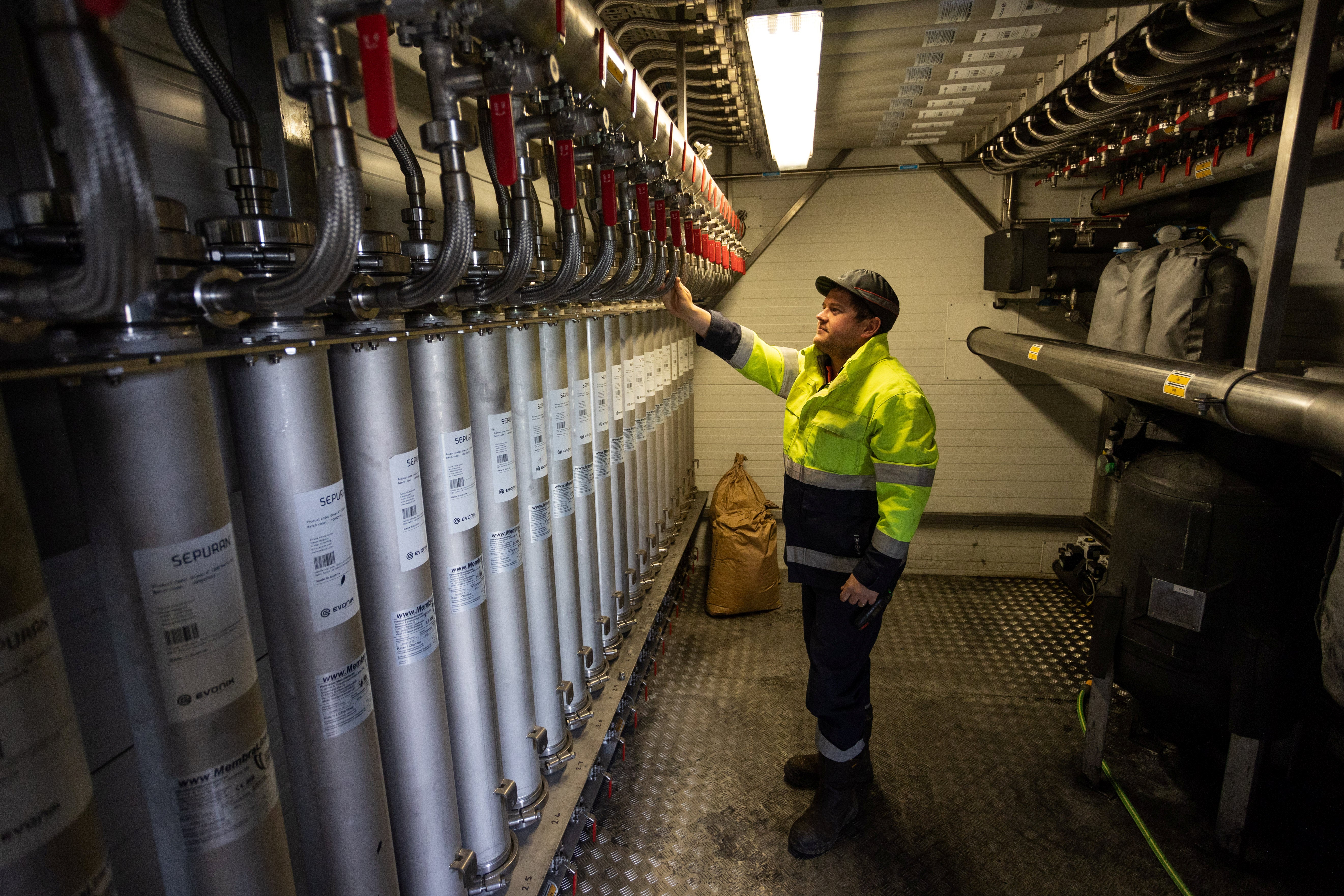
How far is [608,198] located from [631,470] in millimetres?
1141

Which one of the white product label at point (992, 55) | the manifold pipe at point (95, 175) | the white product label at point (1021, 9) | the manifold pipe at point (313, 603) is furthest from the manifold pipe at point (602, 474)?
the white product label at point (992, 55)

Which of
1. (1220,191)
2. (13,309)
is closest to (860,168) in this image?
(1220,191)

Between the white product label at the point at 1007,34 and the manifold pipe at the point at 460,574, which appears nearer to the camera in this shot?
the manifold pipe at the point at 460,574

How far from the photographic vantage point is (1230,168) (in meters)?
2.64

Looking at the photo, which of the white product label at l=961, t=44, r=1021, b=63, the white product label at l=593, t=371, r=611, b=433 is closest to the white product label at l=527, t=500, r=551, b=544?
the white product label at l=593, t=371, r=611, b=433

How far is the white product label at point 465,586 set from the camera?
Result: 3.88ft

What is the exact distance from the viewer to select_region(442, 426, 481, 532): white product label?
Answer: 1.14 meters

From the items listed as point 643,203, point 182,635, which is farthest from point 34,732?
point 643,203

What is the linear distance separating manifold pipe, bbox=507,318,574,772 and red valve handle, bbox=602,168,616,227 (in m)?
0.31

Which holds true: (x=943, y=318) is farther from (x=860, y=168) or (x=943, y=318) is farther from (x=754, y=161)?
(x=754, y=161)

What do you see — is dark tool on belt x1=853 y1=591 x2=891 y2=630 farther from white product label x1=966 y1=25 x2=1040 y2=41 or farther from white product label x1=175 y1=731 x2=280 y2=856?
white product label x1=966 y1=25 x2=1040 y2=41

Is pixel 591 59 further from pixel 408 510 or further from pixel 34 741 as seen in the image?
pixel 34 741

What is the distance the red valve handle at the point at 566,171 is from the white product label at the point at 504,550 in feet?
2.20

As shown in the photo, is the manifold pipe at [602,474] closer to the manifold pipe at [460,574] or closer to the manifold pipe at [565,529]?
the manifold pipe at [565,529]
